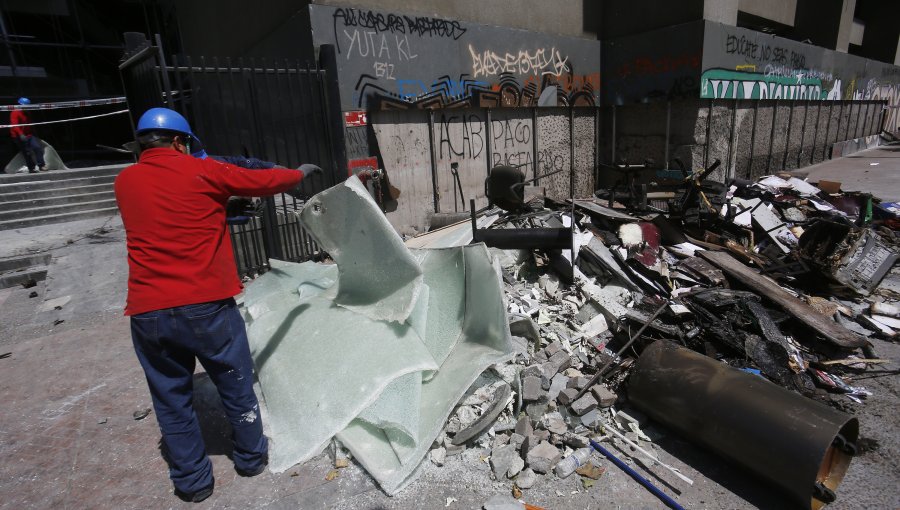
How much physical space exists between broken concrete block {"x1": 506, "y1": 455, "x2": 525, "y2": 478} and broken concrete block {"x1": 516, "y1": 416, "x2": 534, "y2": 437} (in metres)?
0.20

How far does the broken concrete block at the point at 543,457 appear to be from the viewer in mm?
2652

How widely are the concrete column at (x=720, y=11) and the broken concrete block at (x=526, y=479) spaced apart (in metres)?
10.4

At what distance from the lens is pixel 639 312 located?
4094 mm

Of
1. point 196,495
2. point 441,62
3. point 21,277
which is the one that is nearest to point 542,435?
point 196,495

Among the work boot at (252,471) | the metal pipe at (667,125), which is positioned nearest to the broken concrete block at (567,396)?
the work boot at (252,471)

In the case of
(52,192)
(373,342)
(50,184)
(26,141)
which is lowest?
(373,342)

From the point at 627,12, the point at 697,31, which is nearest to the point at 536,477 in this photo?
the point at 697,31

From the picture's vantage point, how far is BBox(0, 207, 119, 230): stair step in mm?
8641

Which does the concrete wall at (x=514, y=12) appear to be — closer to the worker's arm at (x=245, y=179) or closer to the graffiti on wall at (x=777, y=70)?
the graffiti on wall at (x=777, y=70)

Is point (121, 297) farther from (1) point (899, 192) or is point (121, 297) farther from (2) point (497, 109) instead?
(1) point (899, 192)

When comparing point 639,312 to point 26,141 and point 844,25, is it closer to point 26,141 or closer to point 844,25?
point 26,141

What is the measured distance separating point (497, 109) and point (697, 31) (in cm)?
468

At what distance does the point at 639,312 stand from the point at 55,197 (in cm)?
1128

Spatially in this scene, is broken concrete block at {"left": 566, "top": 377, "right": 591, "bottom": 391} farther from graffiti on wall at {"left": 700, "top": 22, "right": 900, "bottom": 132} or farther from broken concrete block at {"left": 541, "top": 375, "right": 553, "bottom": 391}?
graffiti on wall at {"left": 700, "top": 22, "right": 900, "bottom": 132}
